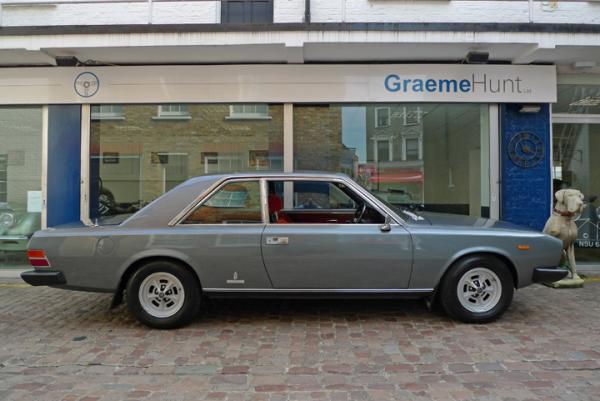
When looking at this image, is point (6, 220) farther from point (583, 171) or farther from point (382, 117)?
point (583, 171)

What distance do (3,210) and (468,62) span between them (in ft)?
28.7

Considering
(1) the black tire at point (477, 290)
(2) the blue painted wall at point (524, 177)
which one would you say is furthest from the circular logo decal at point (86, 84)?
(2) the blue painted wall at point (524, 177)

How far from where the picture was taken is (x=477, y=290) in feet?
14.9

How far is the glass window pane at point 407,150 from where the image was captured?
7.89 metres

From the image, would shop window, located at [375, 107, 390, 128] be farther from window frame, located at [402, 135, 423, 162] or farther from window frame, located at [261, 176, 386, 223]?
window frame, located at [261, 176, 386, 223]

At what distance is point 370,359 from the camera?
12.2 ft

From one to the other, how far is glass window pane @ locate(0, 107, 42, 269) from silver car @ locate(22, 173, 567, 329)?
411 cm

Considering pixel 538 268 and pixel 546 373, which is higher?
pixel 538 268

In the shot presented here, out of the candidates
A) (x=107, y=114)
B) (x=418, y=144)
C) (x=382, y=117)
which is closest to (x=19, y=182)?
(x=107, y=114)

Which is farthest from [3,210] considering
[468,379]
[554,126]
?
[554,126]

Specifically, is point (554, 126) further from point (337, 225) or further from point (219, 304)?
point (219, 304)

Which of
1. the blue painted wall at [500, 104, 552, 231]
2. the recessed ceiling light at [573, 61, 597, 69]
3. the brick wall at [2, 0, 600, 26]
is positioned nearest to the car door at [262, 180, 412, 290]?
the blue painted wall at [500, 104, 552, 231]

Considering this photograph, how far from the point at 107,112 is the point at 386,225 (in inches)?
232

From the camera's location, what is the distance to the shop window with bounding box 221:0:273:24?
7.93 m
